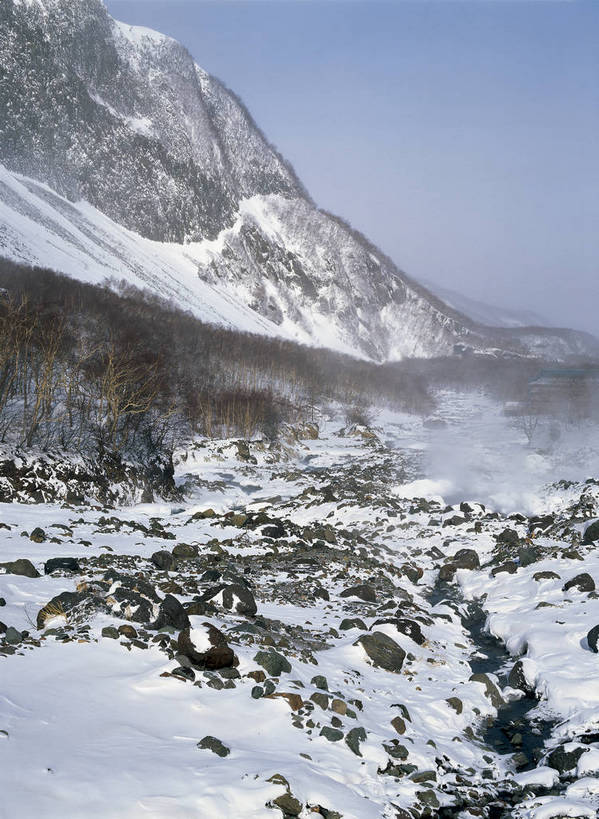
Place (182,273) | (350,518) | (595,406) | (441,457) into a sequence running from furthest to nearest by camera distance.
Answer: (182,273)
(595,406)
(441,457)
(350,518)

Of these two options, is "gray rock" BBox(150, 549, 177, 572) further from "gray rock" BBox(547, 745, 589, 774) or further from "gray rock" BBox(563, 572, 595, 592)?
"gray rock" BBox(563, 572, 595, 592)

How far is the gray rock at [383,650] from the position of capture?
31.4 ft

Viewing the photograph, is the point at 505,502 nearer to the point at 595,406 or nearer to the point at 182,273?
the point at 595,406

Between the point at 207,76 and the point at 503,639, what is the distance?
8870 inches

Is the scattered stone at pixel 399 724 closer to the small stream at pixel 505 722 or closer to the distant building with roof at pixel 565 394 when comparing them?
the small stream at pixel 505 722

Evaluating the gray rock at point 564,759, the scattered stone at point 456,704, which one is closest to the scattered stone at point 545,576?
the scattered stone at point 456,704

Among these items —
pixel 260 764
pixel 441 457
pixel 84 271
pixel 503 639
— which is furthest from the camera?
pixel 84 271

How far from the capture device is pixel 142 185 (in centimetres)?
15388

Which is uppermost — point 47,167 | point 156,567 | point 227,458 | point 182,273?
point 47,167

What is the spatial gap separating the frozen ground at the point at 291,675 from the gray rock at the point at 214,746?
0.11 feet

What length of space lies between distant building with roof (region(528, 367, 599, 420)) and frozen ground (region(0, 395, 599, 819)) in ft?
188

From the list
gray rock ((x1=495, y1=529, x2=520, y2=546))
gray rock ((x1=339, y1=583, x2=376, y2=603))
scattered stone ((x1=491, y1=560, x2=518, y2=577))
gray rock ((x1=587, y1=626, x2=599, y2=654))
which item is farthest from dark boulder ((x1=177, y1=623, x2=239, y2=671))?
gray rock ((x1=495, y1=529, x2=520, y2=546))

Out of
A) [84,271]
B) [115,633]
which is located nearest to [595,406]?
[115,633]

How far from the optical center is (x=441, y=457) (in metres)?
53.3
